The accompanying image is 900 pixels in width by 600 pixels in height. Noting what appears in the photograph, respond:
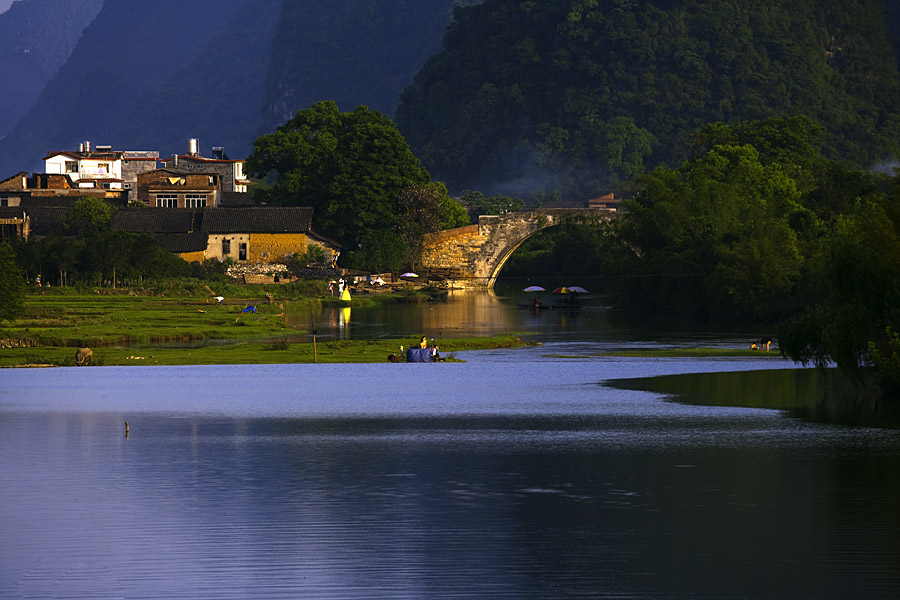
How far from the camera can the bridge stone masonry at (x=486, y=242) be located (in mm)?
133125

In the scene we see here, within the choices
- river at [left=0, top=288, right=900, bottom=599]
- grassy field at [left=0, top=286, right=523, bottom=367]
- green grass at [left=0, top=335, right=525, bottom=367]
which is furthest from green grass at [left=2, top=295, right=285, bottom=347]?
river at [left=0, top=288, right=900, bottom=599]

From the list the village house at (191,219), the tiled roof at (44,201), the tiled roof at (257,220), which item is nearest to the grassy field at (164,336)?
the village house at (191,219)

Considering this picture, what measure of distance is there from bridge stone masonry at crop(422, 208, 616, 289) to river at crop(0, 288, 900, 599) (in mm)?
84517

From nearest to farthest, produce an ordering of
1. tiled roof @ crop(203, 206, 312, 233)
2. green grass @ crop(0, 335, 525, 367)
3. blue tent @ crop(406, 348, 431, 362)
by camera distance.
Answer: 1. green grass @ crop(0, 335, 525, 367)
2. blue tent @ crop(406, 348, 431, 362)
3. tiled roof @ crop(203, 206, 312, 233)

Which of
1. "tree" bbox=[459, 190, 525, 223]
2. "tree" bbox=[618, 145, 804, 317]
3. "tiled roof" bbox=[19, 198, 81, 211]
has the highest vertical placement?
"tree" bbox=[459, 190, 525, 223]

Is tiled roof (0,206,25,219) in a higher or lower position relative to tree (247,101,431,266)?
lower

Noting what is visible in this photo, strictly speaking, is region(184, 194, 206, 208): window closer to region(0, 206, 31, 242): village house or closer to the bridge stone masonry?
region(0, 206, 31, 242): village house

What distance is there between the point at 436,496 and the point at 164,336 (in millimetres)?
40380

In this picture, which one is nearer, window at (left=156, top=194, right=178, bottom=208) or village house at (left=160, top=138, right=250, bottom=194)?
window at (left=156, top=194, right=178, bottom=208)

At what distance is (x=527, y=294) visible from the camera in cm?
13075

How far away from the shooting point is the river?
22.9m

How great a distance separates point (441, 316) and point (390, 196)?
35026mm

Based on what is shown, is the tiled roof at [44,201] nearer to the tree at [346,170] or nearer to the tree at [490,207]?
the tree at [346,170]

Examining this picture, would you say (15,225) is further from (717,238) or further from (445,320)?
(717,238)
